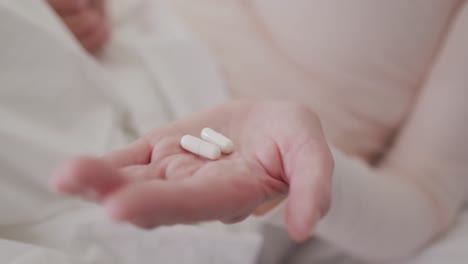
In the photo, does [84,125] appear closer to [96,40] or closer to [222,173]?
A: [96,40]

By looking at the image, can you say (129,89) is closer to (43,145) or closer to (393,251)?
(43,145)

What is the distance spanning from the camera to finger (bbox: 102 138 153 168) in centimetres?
37

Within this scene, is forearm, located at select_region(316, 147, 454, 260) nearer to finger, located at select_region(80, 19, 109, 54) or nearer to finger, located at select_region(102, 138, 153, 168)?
finger, located at select_region(102, 138, 153, 168)

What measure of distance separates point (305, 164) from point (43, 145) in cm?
36

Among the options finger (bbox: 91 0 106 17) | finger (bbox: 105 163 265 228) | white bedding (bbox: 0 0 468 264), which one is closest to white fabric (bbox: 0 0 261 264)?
white bedding (bbox: 0 0 468 264)

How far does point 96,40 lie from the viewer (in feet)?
2.52

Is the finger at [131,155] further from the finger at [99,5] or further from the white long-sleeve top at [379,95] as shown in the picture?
the finger at [99,5]

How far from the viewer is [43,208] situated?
1.82 ft

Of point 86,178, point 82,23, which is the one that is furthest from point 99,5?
point 86,178

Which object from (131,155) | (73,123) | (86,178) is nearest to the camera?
(86,178)

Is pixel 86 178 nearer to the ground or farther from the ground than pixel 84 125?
farther from the ground

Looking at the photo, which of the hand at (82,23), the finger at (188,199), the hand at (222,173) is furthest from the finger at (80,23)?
the finger at (188,199)

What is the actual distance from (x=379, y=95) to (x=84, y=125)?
1.48 ft

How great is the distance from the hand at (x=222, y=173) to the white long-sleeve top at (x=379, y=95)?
0.20 metres
